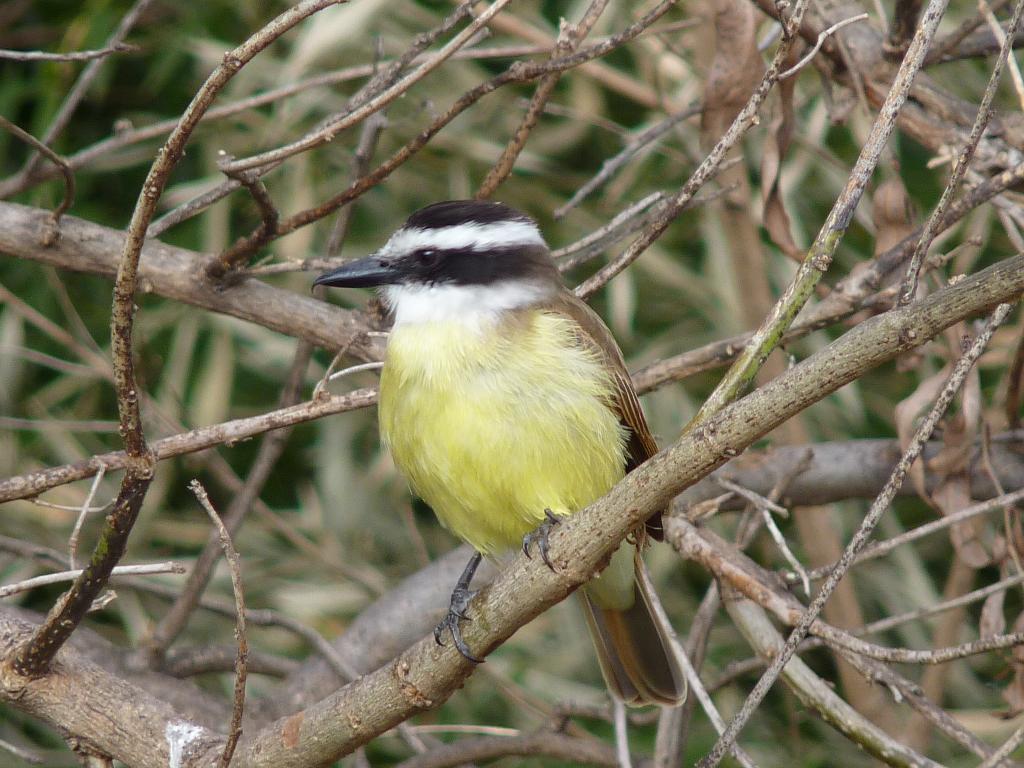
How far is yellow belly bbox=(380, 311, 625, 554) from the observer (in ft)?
7.59

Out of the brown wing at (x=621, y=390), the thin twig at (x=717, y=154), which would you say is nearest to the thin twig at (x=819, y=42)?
the thin twig at (x=717, y=154)

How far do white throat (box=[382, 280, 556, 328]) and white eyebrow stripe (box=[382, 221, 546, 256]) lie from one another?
0.08 metres

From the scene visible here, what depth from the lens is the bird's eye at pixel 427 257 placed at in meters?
2.55

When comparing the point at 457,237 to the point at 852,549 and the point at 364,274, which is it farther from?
the point at 852,549

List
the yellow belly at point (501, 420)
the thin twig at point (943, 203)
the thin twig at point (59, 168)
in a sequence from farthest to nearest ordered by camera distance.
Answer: the yellow belly at point (501, 420) → the thin twig at point (59, 168) → the thin twig at point (943, 203)

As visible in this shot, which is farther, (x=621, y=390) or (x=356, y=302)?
(x=356, y=302)

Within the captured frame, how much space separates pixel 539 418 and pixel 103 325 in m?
2.31

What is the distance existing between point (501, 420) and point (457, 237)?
1.44 ft

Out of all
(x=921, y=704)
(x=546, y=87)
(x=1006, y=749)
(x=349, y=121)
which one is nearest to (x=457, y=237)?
(x=546, y=87)

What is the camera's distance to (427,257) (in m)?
2.56

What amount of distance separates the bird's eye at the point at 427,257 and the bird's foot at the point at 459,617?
25.2 inches

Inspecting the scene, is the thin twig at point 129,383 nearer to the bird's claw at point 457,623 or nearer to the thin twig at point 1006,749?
the bird's claw at point 457,623

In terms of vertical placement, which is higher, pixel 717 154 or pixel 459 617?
pixel 717 154

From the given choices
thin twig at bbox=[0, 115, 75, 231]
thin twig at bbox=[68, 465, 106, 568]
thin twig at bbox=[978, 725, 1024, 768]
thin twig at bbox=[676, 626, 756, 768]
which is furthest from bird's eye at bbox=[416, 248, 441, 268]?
thin twig at bbox=[978, 725, 1024, 768]
